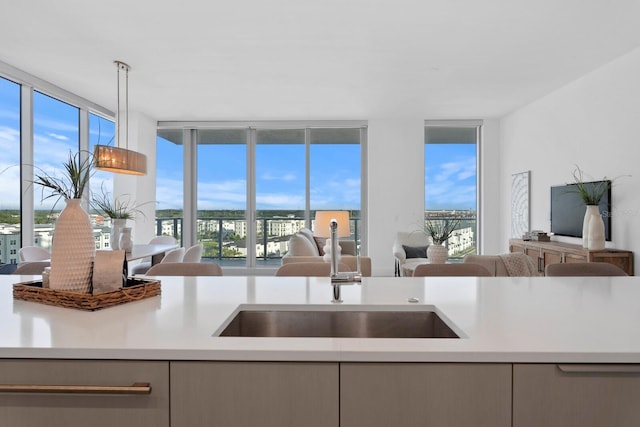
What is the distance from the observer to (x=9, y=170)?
14.1 feet

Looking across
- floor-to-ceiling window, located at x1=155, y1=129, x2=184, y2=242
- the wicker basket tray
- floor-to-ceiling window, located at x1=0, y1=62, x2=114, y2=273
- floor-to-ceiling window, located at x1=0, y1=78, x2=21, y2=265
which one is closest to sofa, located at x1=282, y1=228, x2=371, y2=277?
the wicker basket tray

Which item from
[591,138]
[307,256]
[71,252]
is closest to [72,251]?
[71,252]

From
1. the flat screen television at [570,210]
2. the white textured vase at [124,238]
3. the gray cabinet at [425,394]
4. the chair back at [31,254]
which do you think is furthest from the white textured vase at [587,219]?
the chair back at [31,254]

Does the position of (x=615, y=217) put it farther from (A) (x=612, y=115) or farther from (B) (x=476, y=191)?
(B) (x=476, y=191)

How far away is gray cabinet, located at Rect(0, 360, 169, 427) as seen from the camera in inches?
36.8

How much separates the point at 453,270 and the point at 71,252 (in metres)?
1.83

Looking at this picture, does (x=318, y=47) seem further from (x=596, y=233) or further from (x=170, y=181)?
(x=170, y=181)

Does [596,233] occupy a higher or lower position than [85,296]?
higher

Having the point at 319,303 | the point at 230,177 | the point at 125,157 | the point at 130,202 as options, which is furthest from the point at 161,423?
the point at 230,177

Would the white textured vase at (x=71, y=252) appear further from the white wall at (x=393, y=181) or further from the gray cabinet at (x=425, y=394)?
the white wall at (x=393, y=181)

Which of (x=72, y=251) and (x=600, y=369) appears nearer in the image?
(x=600, y=369)

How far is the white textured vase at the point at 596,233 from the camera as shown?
12.9 ft

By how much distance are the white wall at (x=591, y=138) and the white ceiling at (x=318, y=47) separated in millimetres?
195

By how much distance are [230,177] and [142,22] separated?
3964 millimetres
